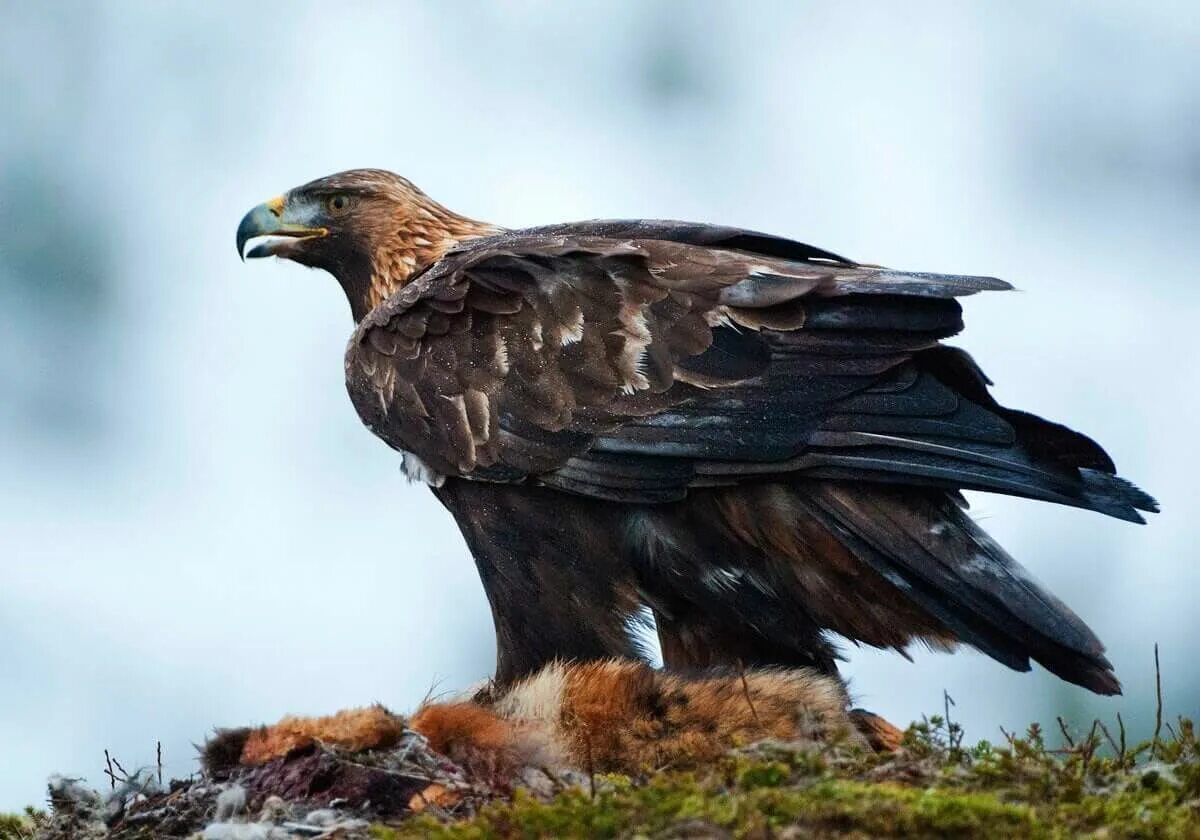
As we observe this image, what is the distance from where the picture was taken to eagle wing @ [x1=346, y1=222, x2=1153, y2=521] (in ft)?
19.8

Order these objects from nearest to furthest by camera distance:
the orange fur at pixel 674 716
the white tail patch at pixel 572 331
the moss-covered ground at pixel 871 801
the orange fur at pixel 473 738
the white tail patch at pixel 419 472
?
1. the moss-covered ground at pixel 871 801
2. the orange fur at pixel 473 738
3. the orange fur at pixel 674 716
4. the white tail patch at pixel 572 331
5. the white tail patch at pixel 419 472

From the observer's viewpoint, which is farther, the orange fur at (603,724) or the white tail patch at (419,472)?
the white tail patch at (419,472)

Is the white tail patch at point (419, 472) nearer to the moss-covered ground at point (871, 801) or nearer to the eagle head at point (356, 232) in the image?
the eagle head at point (356, 232)

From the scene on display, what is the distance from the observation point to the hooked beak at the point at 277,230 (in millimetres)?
8266

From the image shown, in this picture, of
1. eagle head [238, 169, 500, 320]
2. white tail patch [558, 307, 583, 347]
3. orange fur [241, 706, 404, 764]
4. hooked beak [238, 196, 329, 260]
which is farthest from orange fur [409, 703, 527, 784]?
hooked beak [238, 196, 329, 260]

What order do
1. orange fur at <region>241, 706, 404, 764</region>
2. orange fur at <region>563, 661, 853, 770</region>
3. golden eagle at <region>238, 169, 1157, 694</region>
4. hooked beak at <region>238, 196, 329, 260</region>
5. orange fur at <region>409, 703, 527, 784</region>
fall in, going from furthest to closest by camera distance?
hooked beak at <region>238, 196, 329, 260</region>, golden eagle at <region>238, 169, 1157, 694</region>, orange fur at <region>563, 661, 853, 770</region>, orange fur at <region>409, 703, 527, 784</region>, orange fur at <region>241, 706, 404, 764</region>

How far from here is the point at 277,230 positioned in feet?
27.2

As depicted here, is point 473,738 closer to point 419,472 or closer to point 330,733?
point 330,733

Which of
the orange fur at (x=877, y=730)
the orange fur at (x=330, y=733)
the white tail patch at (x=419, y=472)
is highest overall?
the white tail patch at (x=419, y=472)

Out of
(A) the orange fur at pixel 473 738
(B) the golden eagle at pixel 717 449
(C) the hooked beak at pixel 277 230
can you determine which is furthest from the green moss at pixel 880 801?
(C) the hooked beak at pixel 277 230

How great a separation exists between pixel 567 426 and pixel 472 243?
1719 mm

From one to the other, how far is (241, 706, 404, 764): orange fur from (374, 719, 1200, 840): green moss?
619 millimetres

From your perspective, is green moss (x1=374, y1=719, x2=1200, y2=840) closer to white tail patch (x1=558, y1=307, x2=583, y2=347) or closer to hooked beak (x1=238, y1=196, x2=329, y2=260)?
white tail patch (x1=558, y1=307, x2=583, y2=347)

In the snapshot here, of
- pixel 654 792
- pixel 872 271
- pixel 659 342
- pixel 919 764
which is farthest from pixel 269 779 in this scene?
pixel 872 271
